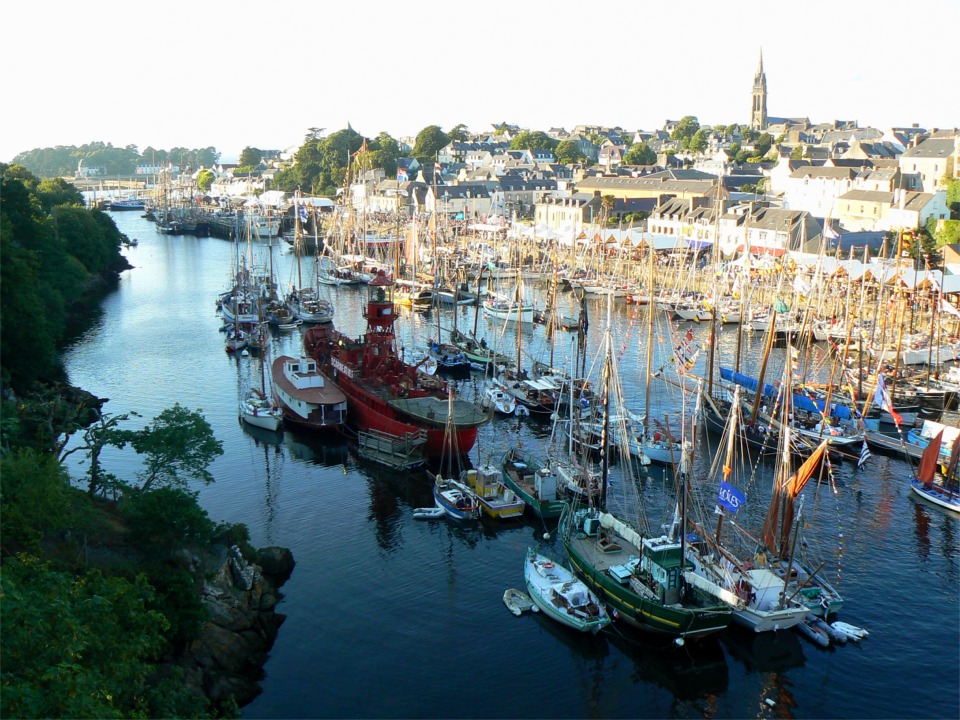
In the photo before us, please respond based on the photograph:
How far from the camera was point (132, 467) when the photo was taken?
42.0m

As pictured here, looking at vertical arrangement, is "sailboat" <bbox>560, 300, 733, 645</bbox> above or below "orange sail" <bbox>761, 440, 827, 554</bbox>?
below

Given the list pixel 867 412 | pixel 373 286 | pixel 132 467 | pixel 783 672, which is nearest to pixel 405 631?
pixel 783 672

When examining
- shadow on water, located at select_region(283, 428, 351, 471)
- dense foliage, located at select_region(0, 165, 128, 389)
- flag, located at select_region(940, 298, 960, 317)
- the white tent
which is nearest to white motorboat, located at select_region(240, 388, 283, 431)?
shadow on water, located at select_region(283, 428, 351, 471)

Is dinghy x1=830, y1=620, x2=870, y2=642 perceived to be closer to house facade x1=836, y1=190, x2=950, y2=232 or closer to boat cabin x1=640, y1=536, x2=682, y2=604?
boat cabin x1=640, y1=536, x2=682, y2=604

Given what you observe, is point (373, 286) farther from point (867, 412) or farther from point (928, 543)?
point (928, 543)

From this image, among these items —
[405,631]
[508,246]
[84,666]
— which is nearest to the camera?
[84,666]

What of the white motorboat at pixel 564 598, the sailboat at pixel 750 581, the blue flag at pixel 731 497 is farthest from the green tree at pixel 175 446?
the blue flag at pixel 731 497

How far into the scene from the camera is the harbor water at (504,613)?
2531 centimetres

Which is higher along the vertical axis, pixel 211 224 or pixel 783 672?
pixel 211 224

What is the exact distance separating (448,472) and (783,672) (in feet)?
61.3

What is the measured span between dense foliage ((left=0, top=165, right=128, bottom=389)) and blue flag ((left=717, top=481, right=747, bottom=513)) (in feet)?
101

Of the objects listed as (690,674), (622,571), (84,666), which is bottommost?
(690,674)

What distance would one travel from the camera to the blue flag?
3044 centimetres

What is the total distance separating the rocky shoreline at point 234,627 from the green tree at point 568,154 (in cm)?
15951
